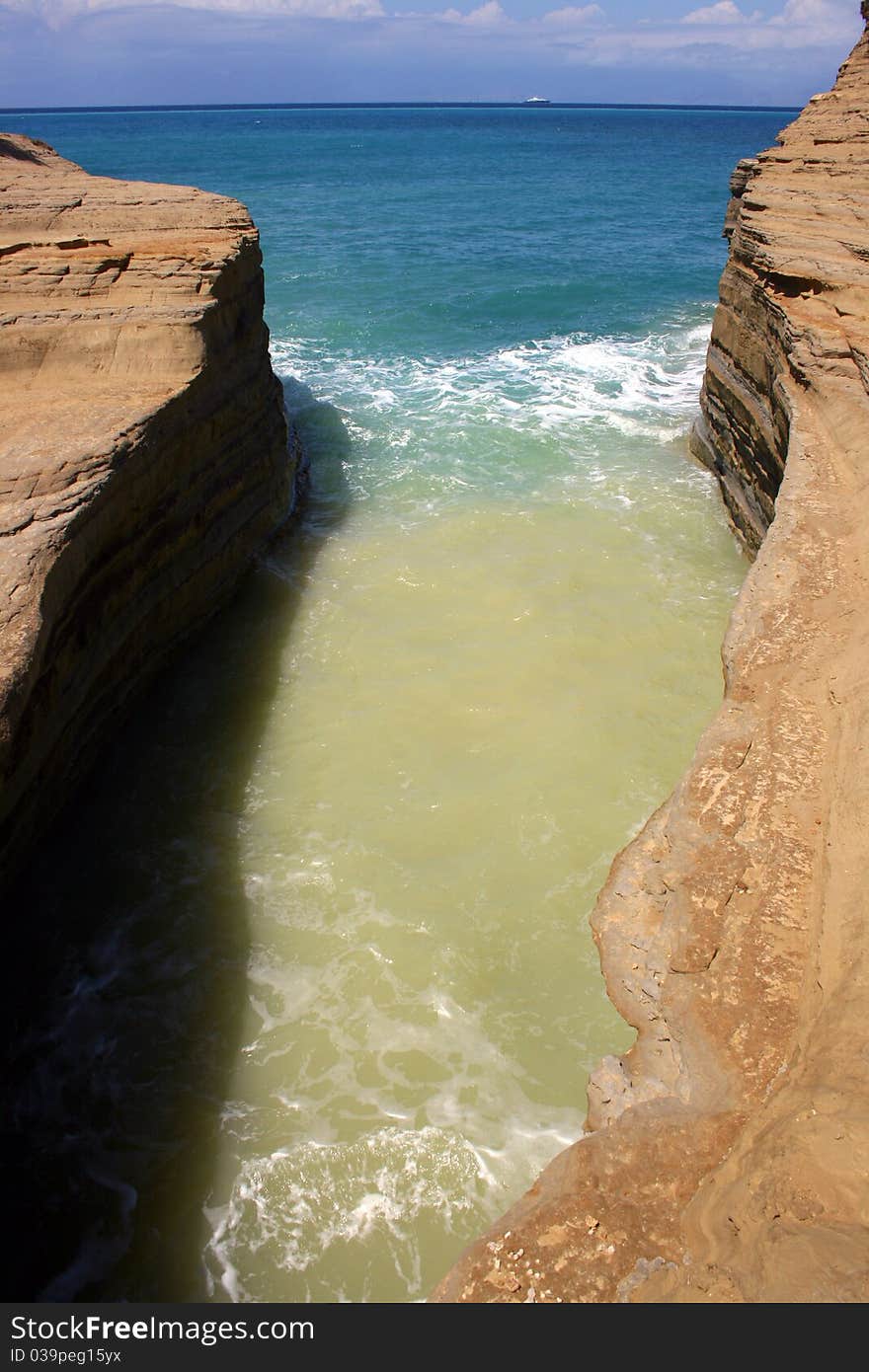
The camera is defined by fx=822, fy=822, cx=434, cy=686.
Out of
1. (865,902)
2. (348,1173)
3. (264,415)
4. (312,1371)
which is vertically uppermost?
(264,415)

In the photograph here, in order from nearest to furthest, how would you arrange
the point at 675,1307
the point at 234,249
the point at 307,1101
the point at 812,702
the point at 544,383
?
the point at 675,1307, the point at 812,702, the point at 307,1101, the point at 234,249, the point at 544,383

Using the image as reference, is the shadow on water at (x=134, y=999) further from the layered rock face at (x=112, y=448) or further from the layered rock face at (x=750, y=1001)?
the layered rock face at (x=750, y=1001)

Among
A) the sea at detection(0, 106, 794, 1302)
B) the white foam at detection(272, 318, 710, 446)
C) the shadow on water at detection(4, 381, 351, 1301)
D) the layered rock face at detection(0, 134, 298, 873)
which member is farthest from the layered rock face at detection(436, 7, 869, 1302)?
the white foam at detection(272, 318, 710, 446)

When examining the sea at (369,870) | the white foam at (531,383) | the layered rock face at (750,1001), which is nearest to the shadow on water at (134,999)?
the sea at (369,870)

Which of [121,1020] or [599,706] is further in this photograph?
[599,706]

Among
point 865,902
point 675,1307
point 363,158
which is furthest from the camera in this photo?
point 363,158

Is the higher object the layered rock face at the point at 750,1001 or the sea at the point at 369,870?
the layered rock face at the point at 750,1001

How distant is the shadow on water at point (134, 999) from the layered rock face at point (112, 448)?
1.52ft

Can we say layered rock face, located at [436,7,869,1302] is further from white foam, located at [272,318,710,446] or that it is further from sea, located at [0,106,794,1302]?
white foam, located at [272,318,710,446]

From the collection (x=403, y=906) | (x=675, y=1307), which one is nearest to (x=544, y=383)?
(x=403, y=906)

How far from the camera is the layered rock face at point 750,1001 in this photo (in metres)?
2.13

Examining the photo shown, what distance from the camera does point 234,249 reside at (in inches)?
321

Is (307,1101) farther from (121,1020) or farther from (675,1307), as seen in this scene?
(675,1307)

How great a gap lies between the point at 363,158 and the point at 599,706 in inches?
1947
